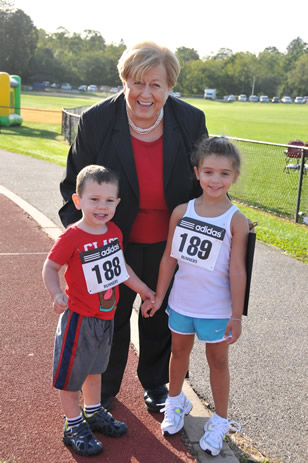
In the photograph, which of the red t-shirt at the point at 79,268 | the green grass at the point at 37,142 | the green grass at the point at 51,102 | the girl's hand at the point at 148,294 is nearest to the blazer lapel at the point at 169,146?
the red t-shirt at the point at 79,268

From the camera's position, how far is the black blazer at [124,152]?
302 cm

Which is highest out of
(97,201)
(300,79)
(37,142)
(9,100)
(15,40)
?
(15,40)

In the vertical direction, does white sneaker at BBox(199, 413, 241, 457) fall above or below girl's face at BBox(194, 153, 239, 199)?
below

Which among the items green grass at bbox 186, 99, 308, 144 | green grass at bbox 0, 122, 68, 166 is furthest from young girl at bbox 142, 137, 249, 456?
green grass at bbox 0, 122, 68, 166

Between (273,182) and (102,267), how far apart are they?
11.0m

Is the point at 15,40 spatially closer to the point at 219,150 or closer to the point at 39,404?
the point at 39,404

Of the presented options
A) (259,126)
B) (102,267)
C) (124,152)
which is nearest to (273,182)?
(124,152)

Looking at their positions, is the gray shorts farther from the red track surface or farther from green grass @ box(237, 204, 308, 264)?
green grass @ box(237, 204, 308, 264)

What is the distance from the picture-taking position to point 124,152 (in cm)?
300

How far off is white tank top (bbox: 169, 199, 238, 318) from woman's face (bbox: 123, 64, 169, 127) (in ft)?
1.76

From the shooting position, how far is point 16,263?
6.01 m

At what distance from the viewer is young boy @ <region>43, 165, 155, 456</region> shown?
2.73m

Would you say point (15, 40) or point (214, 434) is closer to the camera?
point (214, 434)

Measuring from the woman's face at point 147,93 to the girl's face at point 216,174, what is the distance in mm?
390
